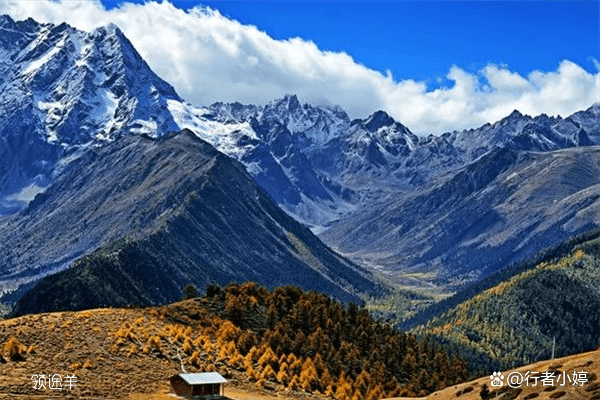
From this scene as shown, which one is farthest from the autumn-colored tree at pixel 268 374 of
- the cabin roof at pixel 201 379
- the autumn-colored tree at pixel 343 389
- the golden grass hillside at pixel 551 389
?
the golden grass hillside at pixel 551 389

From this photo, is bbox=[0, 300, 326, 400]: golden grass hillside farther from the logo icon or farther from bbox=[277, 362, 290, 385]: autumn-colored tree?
the logo icon

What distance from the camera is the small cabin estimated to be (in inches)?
4547

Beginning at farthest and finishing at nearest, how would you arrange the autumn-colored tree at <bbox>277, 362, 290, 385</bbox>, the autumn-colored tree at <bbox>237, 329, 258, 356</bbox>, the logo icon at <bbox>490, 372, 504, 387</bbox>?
the autumn-colored tree at <bbox>237, 329, 258, 356</bbox>, the autumn-colored tree at <bbox>277, 362, 290, 385</bbox>, the logo icon at <bbox>490, 372, 504, 387</bbox>

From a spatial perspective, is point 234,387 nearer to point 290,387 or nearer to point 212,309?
point 290,387

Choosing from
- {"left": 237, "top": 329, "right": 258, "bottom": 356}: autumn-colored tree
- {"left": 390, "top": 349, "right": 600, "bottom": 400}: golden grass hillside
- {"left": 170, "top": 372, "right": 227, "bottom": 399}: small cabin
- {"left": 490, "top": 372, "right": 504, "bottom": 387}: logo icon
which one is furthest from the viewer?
{"left": 237, "top": 329, "right": 258, "bottom": 356}: autumn-colored tree

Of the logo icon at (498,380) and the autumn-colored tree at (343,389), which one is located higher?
the logo icon at (498,380)

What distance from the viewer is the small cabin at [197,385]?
11550cm

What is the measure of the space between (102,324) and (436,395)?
54.4 m

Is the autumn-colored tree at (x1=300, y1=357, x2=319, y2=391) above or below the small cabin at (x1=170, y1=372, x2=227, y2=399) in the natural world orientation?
below

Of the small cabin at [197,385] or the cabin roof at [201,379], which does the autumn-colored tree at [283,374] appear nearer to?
the small cabin at [197,385]

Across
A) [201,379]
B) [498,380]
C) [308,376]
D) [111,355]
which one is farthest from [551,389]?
[111,355]

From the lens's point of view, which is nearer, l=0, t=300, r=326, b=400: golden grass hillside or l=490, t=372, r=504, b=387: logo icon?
l=490, t=372, r=504, b=387: logo icon

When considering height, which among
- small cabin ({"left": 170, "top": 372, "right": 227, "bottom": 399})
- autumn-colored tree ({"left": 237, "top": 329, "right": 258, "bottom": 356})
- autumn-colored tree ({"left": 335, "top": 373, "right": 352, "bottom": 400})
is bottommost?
autumn-colored tree ({"left": 335, "top": 373, "right": 352, "bottom": 400})

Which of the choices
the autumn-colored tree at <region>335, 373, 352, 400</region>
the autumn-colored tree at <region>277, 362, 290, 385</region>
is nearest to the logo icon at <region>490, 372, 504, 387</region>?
the autumn-colored tree at <region>335, 373, 352, 400</region>
